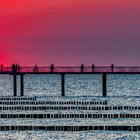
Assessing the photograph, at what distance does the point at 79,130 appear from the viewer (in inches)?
2643

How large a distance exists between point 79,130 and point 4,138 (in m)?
6.87

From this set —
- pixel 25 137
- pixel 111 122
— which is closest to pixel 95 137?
pixel 25 137

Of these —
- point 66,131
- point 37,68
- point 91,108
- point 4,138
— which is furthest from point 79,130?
point 37,68

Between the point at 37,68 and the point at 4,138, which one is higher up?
the point at 37,68

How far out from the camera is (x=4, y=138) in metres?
64.6

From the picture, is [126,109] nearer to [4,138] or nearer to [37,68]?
[37,68]

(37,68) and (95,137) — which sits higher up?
(37,68)

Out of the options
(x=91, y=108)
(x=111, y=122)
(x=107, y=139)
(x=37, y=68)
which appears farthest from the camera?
(x=37, y=68)

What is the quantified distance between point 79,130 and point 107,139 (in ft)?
12.0

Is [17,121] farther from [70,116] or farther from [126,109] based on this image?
[126,109]

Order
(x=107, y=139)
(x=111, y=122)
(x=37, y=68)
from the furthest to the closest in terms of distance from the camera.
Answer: (x=37, y=68)
(x=111, y=122)
(x=107, y=139)

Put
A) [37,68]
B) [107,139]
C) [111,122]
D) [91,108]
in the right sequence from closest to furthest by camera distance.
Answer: [107,139] < [111,122] < [91,108] < [37,68]

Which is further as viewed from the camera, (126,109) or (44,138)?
(126,109)

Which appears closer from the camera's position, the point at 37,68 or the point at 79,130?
the point at 79,130
